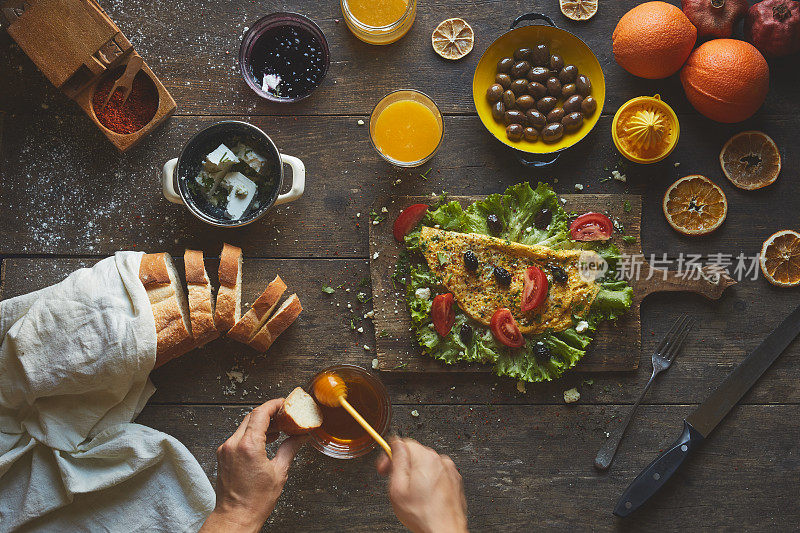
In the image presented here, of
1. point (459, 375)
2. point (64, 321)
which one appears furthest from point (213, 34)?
point (459, 375)

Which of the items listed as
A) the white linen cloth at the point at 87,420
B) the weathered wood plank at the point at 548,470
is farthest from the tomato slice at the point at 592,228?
the white linen cloth at the point at 87,420

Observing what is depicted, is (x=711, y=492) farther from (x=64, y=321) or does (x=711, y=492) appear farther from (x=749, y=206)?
(x=64, y=321)

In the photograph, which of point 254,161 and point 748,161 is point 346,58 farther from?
point 748,161

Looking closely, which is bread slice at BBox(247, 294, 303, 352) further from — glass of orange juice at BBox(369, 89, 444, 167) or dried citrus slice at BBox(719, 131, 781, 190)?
dried citrus slice at BBox(719, 131, 781, 190)

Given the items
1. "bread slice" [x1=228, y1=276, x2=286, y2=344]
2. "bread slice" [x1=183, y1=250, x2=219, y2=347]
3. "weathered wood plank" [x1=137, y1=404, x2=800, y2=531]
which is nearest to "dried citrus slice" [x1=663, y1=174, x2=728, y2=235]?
"weathered wood plank" [x1=137, y1=404, x2=800, y2=531]

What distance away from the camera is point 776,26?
85.3 inches

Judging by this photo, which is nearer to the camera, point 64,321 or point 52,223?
point 64,321

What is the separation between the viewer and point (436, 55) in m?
2.30

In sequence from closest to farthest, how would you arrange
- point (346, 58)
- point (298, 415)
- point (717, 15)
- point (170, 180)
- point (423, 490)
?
point (423, 490), point (298, 415), point (170, 180), point (717, 15), point (346, 58)

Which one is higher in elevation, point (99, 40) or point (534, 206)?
point (99, 40)

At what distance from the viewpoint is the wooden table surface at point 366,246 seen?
2.22 meters

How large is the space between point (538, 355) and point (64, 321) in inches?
67.3

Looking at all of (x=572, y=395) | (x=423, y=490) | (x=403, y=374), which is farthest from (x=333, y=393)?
(x=572, y=395)

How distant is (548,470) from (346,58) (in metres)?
1.81
